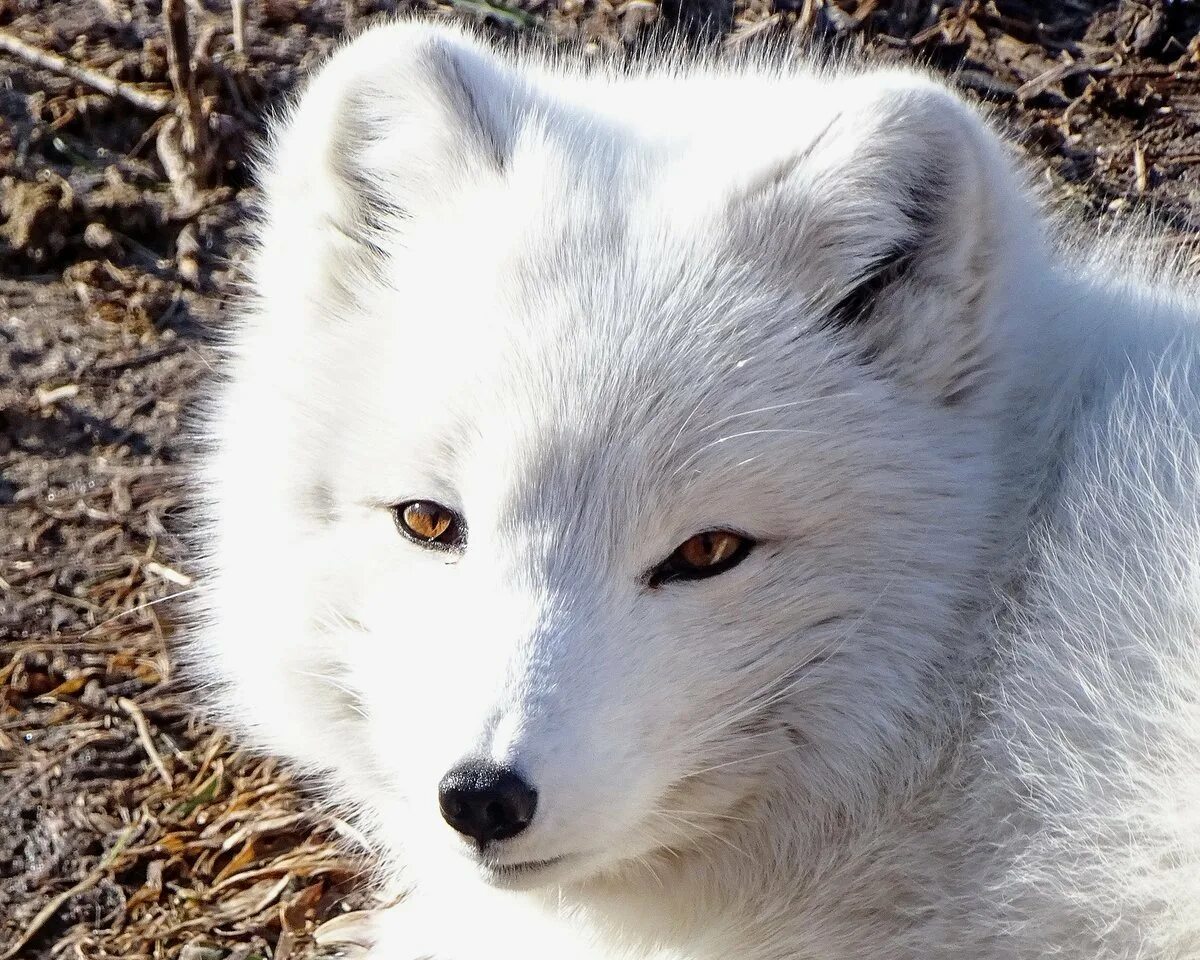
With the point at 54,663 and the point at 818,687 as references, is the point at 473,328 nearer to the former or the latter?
the point at 818,687

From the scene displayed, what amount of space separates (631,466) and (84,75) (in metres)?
4.03

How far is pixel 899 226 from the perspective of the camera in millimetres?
2523

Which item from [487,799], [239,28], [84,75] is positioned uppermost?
[487,799]

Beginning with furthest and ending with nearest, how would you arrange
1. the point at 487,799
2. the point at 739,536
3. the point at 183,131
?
the point at 183,131
the point at 739,536
the point at 487,799

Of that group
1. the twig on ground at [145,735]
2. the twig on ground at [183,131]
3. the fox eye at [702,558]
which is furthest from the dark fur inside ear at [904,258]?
the twig on ground at [183,131]

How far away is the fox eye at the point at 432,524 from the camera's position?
2.47 m

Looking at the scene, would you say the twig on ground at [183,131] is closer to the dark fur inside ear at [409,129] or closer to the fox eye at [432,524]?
the dark fur inside ear at [409,129]

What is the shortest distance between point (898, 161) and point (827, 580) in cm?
74

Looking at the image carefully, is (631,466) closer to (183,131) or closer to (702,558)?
(702,558)

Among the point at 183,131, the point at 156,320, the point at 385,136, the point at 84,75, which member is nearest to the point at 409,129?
the point at 385,136

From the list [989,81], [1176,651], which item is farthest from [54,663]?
[989,81]

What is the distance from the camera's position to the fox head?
89.7 inches

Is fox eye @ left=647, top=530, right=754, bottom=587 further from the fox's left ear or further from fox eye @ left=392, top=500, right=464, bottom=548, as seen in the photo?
the fox's left ear

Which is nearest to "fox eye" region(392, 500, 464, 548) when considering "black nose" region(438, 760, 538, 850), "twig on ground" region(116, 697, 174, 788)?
"black nose" region(438, 760, 538, 850)
